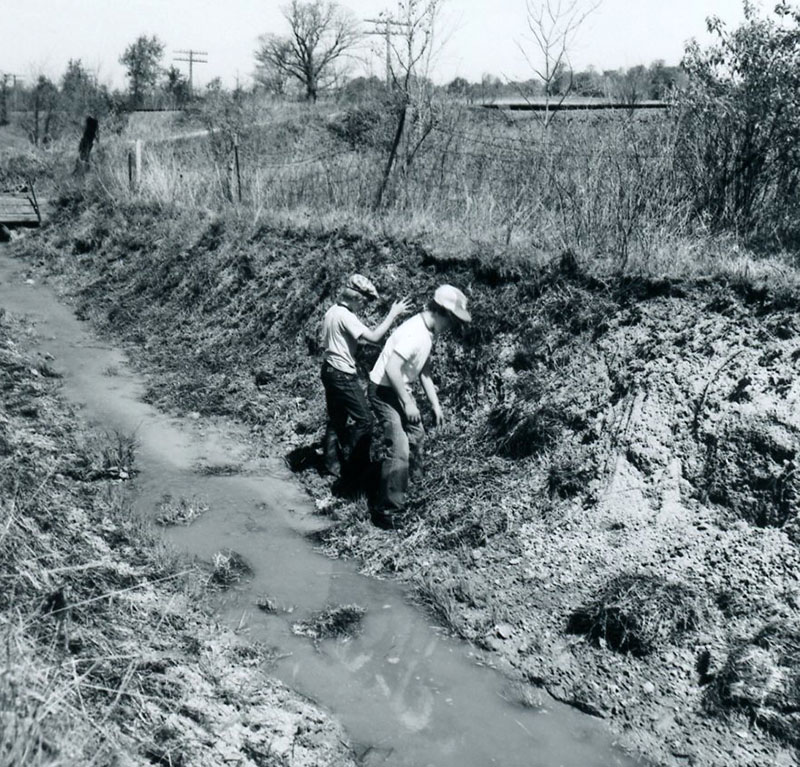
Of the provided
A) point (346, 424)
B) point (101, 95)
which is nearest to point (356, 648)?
point (346, 424)

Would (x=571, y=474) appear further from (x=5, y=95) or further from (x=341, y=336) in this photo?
(x=5, y=95)

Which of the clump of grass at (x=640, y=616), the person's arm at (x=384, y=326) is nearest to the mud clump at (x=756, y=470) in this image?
the clump of grass at (x=640, y=616)

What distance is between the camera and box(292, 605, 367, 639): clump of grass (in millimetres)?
5395

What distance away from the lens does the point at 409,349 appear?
633cm

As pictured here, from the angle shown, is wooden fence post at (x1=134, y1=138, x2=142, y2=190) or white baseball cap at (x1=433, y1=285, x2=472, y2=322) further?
wooden fence post at (x1=134, y1=138, x2=142, y2=190)

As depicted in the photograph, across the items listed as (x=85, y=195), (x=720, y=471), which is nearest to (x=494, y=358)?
(x=720, y=471)

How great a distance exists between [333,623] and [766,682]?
266cm

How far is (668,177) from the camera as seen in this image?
30.1 feet

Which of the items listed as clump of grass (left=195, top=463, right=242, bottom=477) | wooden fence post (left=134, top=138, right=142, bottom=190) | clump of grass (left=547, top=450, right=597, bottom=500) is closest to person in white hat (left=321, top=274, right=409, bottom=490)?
clump of grass (left=195, top=463, right=242, bottom=477)

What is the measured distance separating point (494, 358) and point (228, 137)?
17812mm

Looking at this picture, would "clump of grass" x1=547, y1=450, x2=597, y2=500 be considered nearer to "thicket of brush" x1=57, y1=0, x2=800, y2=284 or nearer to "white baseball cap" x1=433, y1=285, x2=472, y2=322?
"white baseball cap" x1=433, y1=285, x2=472, y2=322

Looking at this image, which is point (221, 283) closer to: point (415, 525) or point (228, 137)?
point (415, 525)

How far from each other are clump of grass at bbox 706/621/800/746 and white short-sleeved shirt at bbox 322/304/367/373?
3.82m

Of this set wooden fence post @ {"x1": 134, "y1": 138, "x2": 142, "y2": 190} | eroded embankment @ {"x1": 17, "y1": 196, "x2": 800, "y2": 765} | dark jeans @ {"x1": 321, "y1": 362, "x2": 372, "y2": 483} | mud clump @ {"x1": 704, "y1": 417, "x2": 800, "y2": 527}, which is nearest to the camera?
eroded embankment @ {"x1": 17, "y1": 196, "x2": 800, "y2": 765}
